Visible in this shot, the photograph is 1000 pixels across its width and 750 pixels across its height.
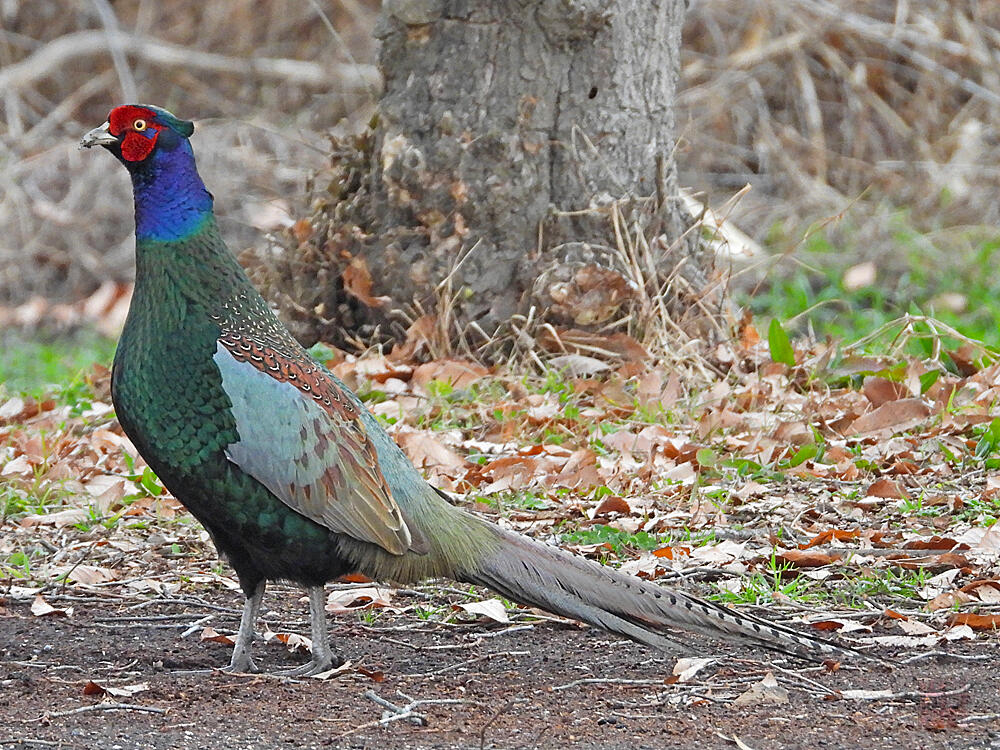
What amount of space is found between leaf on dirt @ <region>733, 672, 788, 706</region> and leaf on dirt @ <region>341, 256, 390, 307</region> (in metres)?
3.18

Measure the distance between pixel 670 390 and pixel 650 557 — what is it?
4.54ft

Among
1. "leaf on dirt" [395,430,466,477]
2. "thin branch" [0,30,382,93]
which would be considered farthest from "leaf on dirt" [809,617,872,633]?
"thin branch" [0,30,382,93]

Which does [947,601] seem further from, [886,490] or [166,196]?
[166,196]

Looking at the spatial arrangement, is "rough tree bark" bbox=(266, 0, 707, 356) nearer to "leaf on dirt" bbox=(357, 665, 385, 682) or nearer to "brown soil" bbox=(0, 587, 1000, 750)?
"brown soil" bbox=(0, 587, 1000, 750)

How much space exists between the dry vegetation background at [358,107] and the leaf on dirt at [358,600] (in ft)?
16.9

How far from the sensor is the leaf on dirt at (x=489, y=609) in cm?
387

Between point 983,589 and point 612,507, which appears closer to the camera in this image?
point 983,589

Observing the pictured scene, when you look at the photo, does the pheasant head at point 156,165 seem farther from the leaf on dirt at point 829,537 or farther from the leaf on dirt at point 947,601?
the leaf on dirt at point 947,601

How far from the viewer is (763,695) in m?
3.15

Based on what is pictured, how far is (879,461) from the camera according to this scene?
480cm

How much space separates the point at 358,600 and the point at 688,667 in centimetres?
115

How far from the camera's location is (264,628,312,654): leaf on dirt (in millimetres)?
3754

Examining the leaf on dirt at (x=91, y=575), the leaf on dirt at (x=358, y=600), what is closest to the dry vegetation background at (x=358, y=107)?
the leaf on dirt at (x=91, y=575)

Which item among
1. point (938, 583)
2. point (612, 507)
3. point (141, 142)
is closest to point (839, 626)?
point (938, 583)
